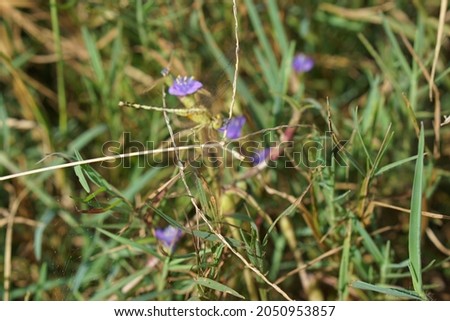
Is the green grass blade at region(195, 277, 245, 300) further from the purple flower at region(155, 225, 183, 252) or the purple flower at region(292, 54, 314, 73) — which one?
the purple flower at region(292, 54, 314, 73)

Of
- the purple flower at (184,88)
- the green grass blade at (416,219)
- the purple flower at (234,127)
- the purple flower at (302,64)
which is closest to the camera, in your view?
the green grass blade at (416,219)

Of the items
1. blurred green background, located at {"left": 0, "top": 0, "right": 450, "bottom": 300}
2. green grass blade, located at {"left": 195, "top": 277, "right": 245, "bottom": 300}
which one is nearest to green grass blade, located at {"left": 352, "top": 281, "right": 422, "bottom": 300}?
blurred green background, located at {"left": 0, "top": 0, "right": 450, "bottom": 300}

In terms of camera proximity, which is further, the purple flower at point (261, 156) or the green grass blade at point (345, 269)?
the purple flower at point (261, 156)

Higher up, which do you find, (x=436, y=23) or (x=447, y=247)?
(x=436, y=23)

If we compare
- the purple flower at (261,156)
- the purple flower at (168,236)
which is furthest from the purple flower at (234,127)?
the purple flower at (168,236)

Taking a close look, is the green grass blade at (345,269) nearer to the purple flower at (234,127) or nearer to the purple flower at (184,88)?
the purple flower at (234,127)
